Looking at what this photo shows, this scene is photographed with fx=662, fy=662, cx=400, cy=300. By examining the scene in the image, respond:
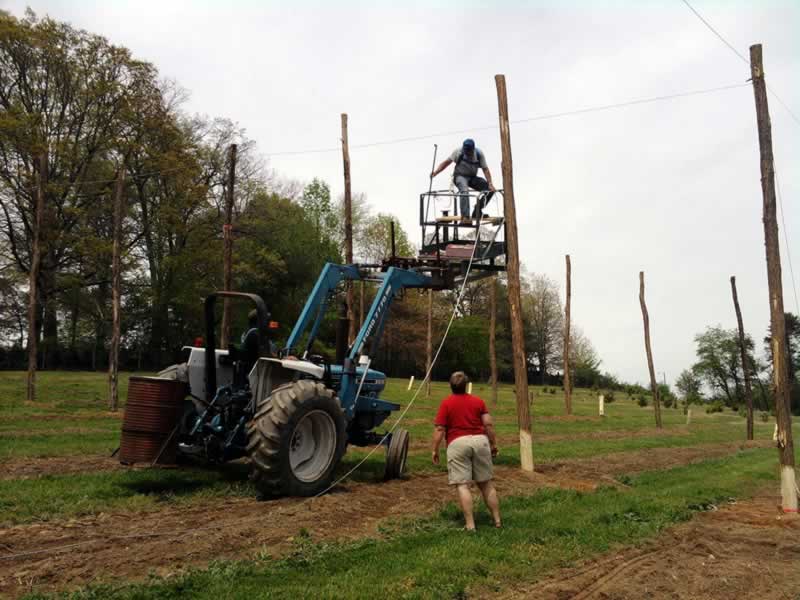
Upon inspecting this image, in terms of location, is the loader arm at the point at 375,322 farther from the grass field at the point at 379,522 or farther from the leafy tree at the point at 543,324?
the leafy tree at the point at 543,324

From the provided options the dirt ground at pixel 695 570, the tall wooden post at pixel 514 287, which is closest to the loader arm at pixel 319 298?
the tall wooden post at pixel 514 287

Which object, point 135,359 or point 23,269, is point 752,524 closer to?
point 23,269

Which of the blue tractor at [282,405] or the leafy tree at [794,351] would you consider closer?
the blue tractor at [282,405]

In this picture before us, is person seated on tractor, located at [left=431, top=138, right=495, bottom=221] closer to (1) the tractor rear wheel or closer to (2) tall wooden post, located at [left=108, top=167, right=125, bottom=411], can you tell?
(1) the tractor rear wheel

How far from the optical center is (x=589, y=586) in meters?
5.81

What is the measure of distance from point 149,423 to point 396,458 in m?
3.76

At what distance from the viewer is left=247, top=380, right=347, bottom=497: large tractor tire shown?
803 cm

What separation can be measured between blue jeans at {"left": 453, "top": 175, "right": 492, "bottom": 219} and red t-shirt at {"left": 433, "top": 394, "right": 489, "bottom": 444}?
4866mm

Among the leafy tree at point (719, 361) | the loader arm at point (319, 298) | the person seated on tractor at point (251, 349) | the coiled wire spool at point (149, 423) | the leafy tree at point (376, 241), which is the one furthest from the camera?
the leafy tree at point (719, 361)

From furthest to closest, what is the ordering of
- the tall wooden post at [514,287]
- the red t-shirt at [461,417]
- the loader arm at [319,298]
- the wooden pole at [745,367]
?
the wooden pole at [745,367] < the tall wooden post at [514,287] < the loader arm at [319,298] < the red t-shirt at [461,417]

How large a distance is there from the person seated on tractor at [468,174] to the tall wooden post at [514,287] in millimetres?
1064

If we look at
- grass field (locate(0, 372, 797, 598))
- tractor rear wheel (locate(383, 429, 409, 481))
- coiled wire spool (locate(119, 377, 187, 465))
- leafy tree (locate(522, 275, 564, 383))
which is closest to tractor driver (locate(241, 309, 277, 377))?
coiled wire spool (locate(119, 377, 187, 465))

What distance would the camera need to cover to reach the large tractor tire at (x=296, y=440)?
8.03 meters

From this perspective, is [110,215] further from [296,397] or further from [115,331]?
[296,397]
